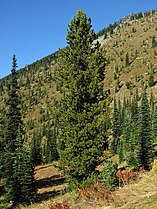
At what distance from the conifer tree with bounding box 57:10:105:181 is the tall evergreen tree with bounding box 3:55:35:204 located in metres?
7.15

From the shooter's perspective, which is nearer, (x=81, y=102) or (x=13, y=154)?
(x=81, y=102)

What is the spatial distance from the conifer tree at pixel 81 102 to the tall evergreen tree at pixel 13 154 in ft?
23.4

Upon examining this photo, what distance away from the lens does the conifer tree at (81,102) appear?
2175 cm

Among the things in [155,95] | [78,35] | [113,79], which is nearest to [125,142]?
[78,35]

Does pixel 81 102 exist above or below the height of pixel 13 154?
above

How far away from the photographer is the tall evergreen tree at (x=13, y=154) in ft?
90.8

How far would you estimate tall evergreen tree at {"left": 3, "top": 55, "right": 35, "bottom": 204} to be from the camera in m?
27.7

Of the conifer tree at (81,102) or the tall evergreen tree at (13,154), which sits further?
the tall evergreen tree at (13,154)

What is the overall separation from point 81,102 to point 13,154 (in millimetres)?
13247

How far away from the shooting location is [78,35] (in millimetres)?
23406

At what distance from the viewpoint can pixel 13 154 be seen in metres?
32.4

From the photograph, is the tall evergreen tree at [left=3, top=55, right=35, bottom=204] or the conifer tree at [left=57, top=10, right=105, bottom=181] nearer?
the conifer tree at [left=57, top=10, right=105, bottom=181]

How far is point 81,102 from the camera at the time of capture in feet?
73.6

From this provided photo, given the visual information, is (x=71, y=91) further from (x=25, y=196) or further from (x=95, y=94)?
(x=25, y=196)
